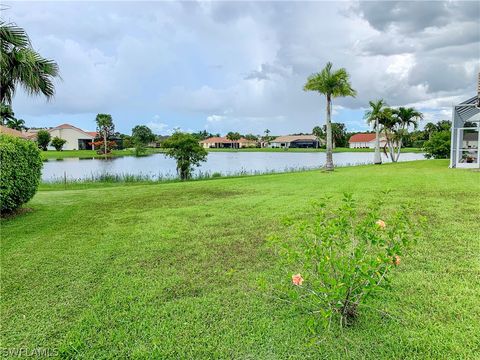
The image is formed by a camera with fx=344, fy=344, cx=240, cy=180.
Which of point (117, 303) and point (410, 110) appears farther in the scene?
point (410, 110)

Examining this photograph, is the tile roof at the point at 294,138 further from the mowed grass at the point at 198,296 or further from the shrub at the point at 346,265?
the shrub at the point at 346,265

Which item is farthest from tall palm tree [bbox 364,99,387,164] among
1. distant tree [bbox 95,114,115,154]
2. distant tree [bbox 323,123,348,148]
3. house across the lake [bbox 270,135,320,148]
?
house across the lake [bbox 270,135,320,148]

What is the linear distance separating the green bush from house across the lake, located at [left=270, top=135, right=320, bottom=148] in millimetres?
87892

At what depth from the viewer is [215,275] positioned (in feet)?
11.6

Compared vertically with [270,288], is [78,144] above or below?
above

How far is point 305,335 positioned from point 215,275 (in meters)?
1.29

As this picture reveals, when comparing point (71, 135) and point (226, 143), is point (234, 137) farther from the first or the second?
point (71, 135)

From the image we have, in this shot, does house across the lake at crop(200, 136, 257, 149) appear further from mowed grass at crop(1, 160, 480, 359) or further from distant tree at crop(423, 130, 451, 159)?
mowed grass at crop(1, 160, 480, 359)

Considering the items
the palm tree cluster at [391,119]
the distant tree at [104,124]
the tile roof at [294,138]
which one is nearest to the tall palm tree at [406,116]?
the palm tree cluster at [391,119]

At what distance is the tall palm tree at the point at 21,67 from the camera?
711cm

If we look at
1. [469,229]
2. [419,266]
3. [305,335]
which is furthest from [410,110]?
[305,335]

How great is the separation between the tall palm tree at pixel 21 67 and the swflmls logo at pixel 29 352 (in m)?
6.74

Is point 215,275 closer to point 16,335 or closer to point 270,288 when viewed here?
point 270,288

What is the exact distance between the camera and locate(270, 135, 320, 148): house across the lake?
9356 centimetres
